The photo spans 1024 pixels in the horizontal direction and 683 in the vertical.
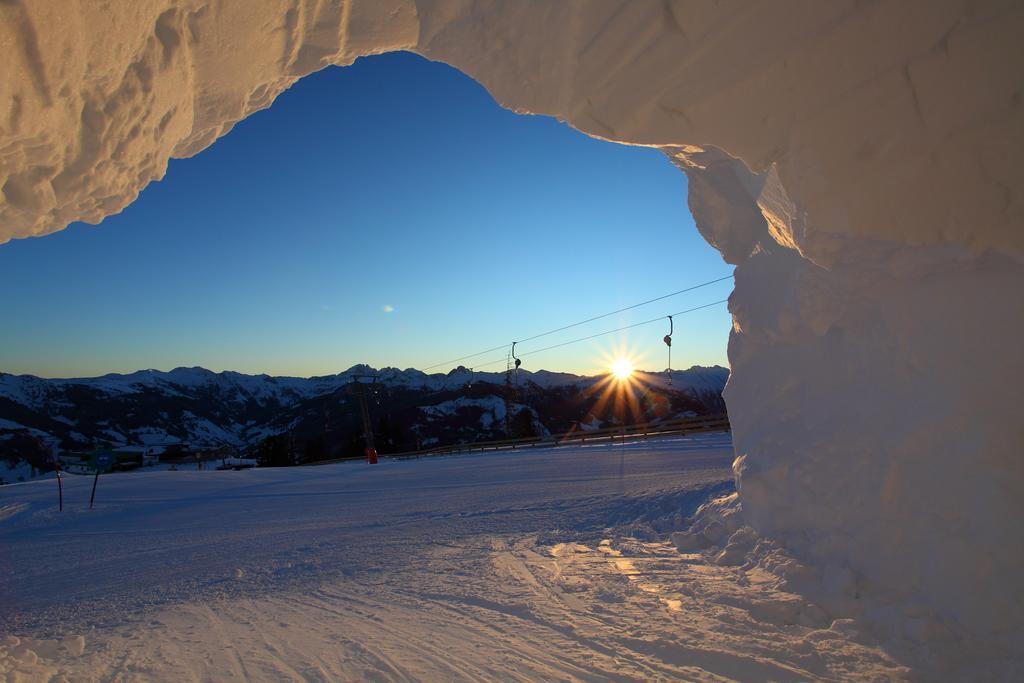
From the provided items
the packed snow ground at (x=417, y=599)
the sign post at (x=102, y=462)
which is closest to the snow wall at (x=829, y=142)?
the packed snow ground at (x=417, y=599)

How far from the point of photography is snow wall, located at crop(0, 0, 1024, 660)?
279cm

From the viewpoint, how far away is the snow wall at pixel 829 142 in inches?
110

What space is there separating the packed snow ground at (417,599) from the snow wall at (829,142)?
1.03 meters

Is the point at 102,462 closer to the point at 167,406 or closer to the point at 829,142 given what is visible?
the point at 829,142

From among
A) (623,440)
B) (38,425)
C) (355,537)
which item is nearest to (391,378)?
(38,425)

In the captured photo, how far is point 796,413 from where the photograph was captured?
6.13 meters

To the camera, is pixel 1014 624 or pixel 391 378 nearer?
pixel 1014 624

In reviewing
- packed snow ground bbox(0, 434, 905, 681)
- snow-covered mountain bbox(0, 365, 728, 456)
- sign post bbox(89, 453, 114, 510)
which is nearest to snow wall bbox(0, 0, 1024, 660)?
packed snow ground bbox(0, 434, 905, 681)

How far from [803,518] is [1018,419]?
2129 millimetres

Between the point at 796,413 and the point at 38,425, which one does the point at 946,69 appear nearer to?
the point at 796,413

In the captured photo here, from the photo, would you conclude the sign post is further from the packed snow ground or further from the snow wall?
the snow wall

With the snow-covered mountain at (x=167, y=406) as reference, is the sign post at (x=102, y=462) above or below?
below

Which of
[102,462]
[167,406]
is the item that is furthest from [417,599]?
[167,406]

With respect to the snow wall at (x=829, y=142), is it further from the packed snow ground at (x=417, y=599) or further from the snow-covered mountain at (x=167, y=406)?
the snow-covered mountain at (x=167, y=406)
